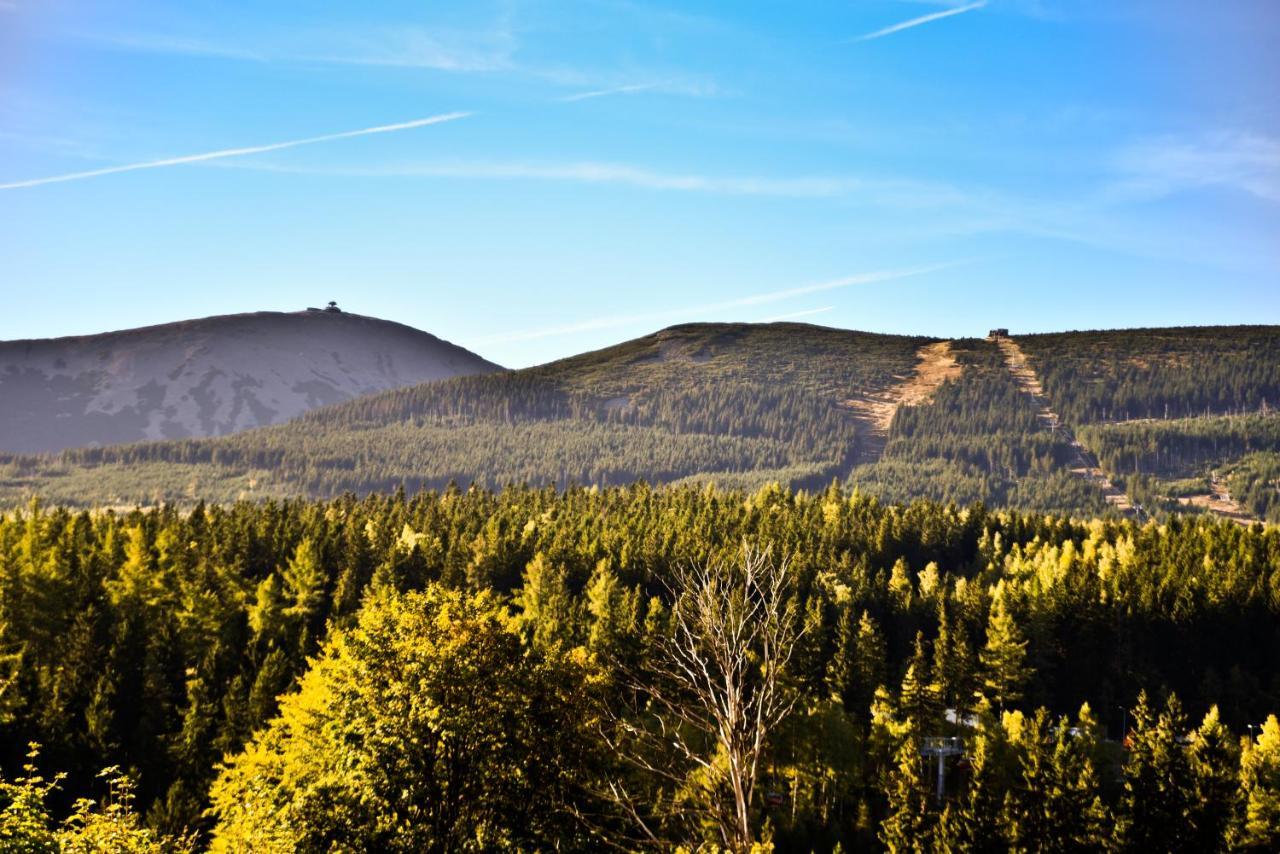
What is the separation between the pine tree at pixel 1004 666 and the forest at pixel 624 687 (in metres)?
0.33

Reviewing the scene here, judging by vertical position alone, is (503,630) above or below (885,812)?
above

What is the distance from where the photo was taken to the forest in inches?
1379

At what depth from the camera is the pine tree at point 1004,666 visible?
106 metres

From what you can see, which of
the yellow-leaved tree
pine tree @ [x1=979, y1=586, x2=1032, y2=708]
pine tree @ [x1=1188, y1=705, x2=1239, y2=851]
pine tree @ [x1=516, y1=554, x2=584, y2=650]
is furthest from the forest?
pine tree @ [x1=516, y1=554, x2=584, y2=650]

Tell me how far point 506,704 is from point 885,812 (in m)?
56.3

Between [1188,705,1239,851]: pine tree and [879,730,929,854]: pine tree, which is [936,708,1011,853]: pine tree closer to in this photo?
[879,730,929,854]: pine tree

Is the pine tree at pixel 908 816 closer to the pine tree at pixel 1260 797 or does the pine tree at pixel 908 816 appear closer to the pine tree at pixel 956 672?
the pine tree at pixel 1260 797

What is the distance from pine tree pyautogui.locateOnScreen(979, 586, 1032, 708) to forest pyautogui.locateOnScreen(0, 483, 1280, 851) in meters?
0.33

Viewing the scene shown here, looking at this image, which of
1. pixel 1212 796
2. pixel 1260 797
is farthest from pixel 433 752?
pixel 1260 797

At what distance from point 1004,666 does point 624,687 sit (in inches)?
1745

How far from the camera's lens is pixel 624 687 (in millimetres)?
84500

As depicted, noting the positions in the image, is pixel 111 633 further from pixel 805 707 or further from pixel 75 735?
pixel 805 707

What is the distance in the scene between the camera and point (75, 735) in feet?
279

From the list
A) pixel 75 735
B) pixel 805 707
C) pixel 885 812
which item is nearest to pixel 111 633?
pixel 75 735
